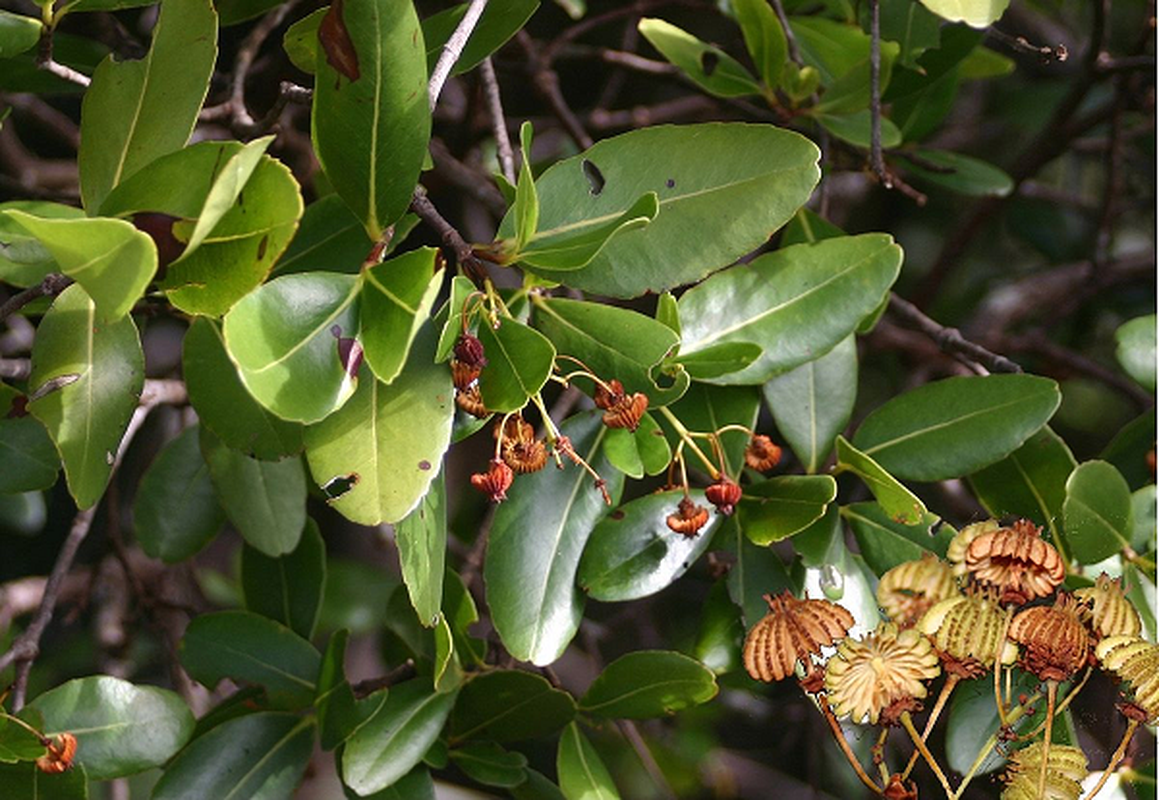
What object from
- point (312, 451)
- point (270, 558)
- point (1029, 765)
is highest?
point (312, 451)

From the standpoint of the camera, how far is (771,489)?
88 centimetres

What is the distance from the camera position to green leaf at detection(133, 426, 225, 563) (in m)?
1.22

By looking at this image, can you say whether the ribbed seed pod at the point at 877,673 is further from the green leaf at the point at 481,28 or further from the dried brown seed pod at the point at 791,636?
the green leaf at the point at 481,28

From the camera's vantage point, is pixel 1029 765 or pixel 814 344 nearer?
pixel 1029 765

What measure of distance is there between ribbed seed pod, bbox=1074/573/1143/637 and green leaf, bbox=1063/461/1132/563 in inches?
3.7

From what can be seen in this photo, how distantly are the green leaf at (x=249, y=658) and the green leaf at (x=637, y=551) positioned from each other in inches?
Result: 11.4

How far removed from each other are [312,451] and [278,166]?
165mm

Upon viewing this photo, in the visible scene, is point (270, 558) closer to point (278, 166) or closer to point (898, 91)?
point (278, 166)

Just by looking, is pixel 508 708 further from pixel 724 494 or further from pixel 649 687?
pixel 724 494

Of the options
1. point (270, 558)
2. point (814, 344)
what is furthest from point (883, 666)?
point (270, 558)

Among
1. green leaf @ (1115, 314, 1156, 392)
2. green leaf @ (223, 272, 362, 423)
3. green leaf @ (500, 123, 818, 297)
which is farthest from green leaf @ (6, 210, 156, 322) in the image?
green leaf @ (1115, 314, 1156, 392)

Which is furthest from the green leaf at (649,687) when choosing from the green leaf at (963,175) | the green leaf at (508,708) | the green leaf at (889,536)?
the green leaf at (963,175)

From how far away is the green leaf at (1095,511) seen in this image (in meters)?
0.87

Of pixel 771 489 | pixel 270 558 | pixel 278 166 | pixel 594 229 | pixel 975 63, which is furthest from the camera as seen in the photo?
pixel 975 63
